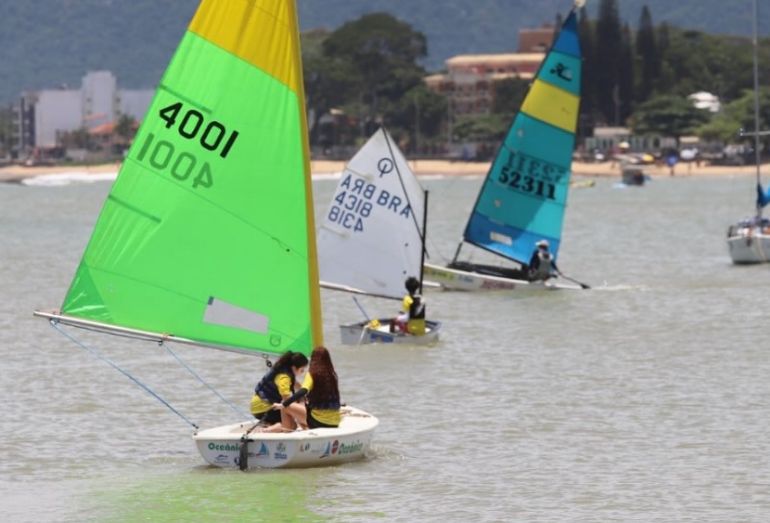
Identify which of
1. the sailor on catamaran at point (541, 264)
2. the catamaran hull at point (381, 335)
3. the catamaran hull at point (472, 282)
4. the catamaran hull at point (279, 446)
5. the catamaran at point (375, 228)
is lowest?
the catamaran hull at point (279, 446)

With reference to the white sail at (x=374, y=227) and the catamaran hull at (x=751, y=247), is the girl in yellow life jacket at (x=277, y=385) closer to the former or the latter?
the white sail at (x=374, y=227)

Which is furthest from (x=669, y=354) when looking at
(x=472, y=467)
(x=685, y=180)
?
(x=685, y=180)

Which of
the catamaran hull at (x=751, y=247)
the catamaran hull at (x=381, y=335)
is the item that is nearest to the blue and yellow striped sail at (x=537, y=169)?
the catamaran hull at (x=751, y=247)

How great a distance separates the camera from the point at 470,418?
28.0 metres

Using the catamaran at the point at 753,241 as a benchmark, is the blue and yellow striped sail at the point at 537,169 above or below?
above

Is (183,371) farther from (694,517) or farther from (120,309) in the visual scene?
(694,517)

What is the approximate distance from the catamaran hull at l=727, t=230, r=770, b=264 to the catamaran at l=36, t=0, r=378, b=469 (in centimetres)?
3608

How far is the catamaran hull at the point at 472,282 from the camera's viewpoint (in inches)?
1816

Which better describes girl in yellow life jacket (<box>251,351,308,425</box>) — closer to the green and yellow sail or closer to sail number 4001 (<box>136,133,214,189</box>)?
the green and yellow sail

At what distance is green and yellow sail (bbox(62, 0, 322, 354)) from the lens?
870 inches

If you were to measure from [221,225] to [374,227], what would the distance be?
15.4 metres

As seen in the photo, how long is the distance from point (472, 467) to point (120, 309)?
182 inches

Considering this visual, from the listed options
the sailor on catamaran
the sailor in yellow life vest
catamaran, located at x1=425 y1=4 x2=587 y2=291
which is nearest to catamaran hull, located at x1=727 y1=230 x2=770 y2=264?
catamaran, located at x1=425 y1=4 x2=587 y2=291

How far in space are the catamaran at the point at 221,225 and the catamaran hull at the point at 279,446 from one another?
18 mm
